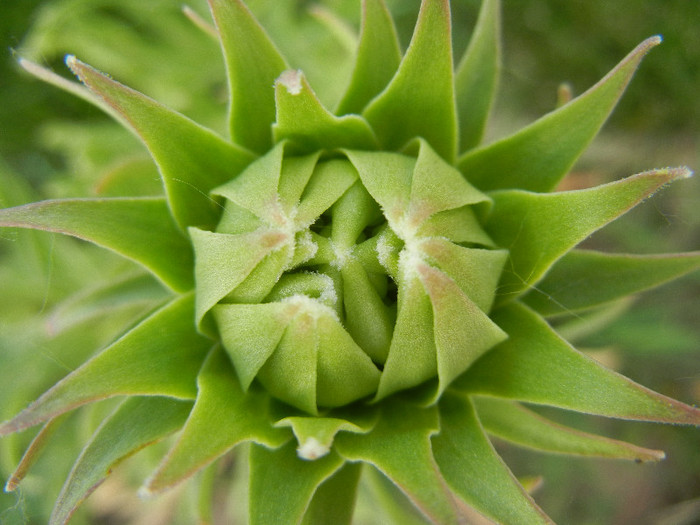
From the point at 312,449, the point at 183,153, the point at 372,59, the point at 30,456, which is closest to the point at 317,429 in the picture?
the point at 312,449

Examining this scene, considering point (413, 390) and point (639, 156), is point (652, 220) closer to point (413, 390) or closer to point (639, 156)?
point (639, 156)

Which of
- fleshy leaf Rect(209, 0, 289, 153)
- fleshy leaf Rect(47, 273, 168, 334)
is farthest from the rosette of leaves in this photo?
fleshy leaf Rect(47, 273, 168, 334)

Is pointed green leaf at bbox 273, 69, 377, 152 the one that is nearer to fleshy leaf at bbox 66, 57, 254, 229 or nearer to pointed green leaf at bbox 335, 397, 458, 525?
fleshy leaf at bbox 66, 57, 254, 229

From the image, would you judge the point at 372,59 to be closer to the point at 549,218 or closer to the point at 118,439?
the point at 549,218

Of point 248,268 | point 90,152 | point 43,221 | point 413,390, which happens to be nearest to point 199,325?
point 248,268

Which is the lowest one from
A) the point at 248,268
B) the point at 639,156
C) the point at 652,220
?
the point at 652,220
